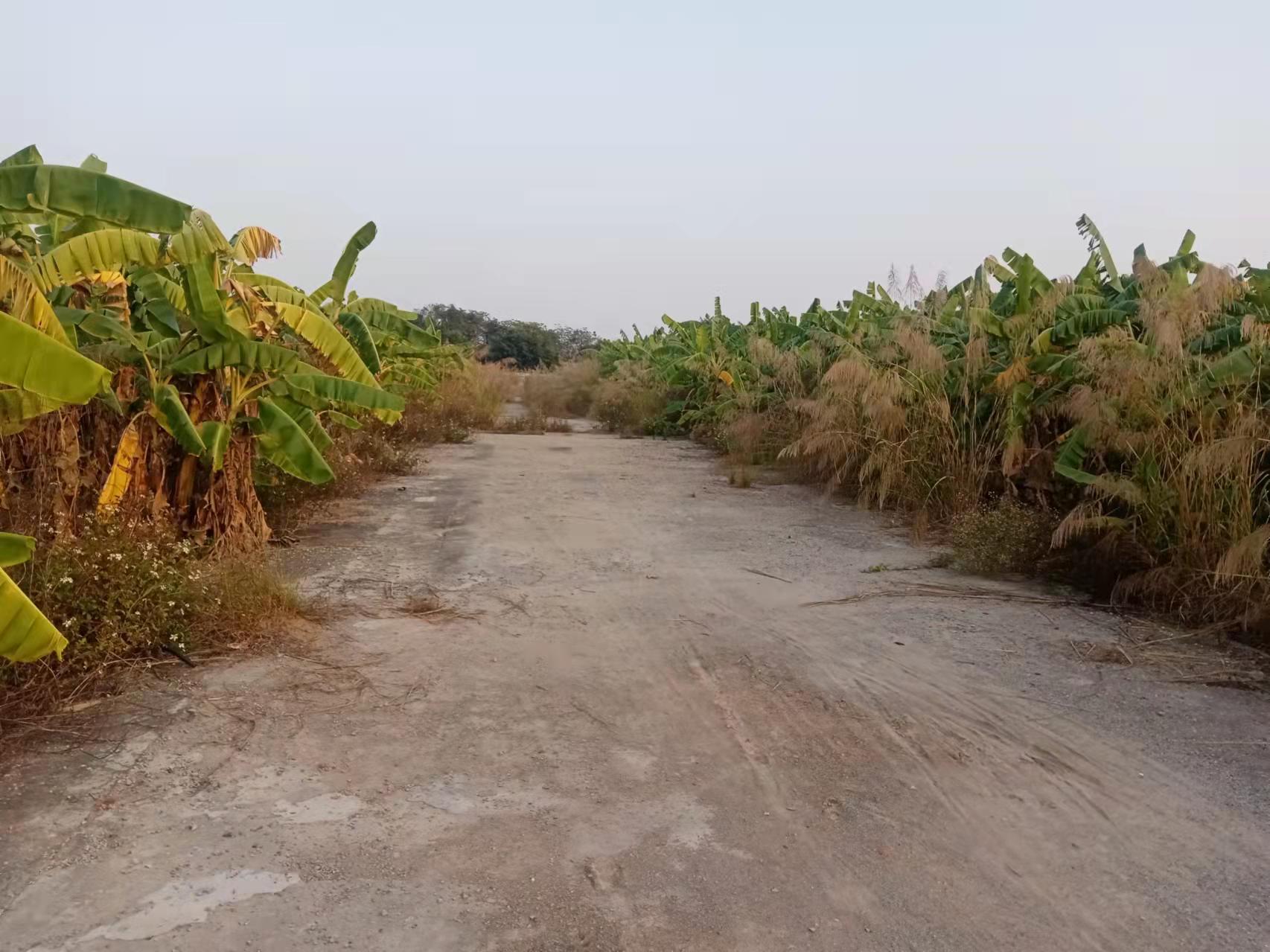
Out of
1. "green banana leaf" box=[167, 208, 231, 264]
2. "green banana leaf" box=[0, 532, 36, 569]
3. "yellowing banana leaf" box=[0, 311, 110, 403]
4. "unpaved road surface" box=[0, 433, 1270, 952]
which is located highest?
"green banana leaf" box=[167, 208, 231, 264]

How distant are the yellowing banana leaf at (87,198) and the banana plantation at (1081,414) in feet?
19.3

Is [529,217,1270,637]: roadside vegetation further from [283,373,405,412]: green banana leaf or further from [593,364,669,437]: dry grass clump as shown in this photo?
[593,364,669,437]: dry grass clump

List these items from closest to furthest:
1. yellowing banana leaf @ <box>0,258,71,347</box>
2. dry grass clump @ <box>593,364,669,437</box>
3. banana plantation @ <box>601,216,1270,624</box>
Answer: yellowing banana leaf @ <box>0,258,71,347</box> < banana plantation @ <box>601,216,1270,624</box> < dry grass clump @ <box>593,364,669,437</box>

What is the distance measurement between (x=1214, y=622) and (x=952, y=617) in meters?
1.54

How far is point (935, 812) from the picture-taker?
12.5 ft

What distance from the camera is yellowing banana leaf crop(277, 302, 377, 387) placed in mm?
7410

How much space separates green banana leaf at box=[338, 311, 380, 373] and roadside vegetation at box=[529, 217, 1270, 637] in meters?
5.02

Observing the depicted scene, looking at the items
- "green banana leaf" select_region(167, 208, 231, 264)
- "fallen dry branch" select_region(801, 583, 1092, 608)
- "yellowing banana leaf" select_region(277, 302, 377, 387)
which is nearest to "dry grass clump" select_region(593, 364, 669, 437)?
"yellowing banana leaf" select_region(277, 302, 377, 387)

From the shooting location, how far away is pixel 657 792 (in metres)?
3.95

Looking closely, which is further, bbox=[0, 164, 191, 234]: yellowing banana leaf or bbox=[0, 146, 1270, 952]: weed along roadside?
bbox=[0, 164, 191, 234]: yellowing banana leaf

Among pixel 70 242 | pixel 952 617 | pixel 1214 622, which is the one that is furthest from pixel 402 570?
pixel 1214 622

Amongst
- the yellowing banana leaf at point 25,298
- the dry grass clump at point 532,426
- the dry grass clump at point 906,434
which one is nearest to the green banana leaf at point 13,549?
the yellowing banana leaf at point 25,298

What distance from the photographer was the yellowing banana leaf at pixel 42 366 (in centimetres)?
343

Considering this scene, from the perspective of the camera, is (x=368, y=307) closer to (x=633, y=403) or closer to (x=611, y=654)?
(x=611, y=654)
